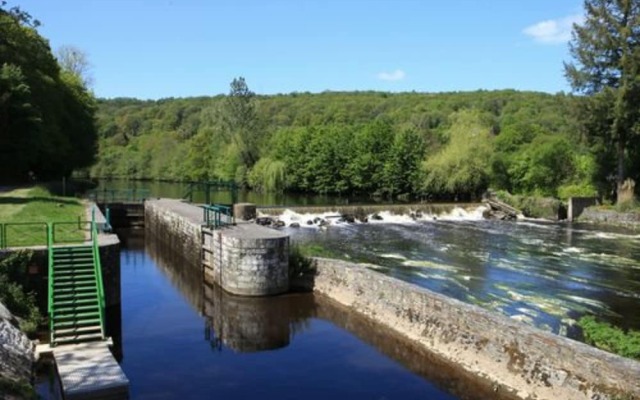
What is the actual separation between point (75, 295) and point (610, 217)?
119 feet

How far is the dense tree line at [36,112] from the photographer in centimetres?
3307

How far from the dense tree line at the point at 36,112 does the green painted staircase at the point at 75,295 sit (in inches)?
542

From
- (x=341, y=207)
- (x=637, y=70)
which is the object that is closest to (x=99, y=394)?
(x=341, y=207)

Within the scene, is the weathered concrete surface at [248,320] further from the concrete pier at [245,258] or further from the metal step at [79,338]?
the metal step at [79,338]

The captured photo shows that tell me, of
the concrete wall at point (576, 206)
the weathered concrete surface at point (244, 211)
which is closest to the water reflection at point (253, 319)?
the weathered concrete surface at point (244, 211)

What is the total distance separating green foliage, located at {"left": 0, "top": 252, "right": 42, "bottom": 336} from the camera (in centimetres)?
1357

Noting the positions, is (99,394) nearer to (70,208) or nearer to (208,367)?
(208,367)

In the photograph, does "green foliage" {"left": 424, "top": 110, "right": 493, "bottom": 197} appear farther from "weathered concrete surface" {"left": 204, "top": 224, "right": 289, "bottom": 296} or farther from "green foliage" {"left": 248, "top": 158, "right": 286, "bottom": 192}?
"weathered concrete surface" {"left": 204, "top": 224, "right": 289, "bottom": 296}

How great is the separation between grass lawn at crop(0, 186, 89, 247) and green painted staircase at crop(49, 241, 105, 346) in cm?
164

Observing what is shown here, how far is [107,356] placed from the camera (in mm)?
11789

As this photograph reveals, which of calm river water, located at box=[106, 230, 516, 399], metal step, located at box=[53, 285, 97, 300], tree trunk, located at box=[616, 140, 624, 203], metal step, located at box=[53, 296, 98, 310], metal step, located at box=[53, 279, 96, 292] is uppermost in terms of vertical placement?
A: tree trunk, located at box=[616, 140, 624, 203]

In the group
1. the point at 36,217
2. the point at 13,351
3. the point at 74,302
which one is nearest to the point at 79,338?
the point at 74,302

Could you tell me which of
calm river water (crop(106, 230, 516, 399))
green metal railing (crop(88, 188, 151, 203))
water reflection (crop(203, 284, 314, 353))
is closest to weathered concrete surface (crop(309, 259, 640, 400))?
calm river water (crop(106, 230, 516, 399))

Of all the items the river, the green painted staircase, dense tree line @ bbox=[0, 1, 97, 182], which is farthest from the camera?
dense tree line @ bbox=[0, 1, 97, 182]
